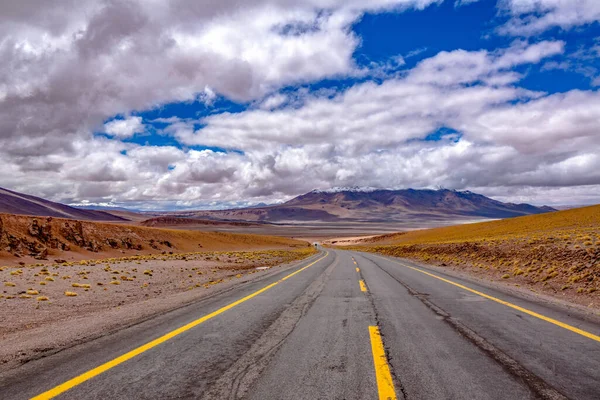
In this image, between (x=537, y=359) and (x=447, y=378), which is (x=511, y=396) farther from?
(x=537, y=359)

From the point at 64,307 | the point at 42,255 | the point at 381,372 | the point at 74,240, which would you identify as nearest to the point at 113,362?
the point at 381,372

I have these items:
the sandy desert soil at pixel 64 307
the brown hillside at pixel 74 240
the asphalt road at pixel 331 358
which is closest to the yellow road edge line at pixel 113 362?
the asphalt road at pixel 331 358

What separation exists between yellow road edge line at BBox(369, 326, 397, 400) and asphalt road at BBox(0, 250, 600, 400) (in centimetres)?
2

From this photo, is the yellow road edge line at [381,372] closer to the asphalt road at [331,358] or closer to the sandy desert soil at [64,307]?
the asphalt road at [331,358]

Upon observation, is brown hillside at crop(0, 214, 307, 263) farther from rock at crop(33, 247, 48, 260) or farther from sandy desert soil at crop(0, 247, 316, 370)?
sandy desert soil at crop(0, 247, 316, 370)

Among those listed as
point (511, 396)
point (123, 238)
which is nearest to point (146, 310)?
point (511, 396)

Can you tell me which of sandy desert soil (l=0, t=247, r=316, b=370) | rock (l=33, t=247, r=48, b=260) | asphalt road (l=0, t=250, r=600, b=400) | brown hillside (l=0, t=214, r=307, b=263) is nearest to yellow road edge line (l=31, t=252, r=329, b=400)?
asphalt road (l=0, t=250, r=600, b=400)

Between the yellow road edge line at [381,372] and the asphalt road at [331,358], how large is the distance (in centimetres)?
2

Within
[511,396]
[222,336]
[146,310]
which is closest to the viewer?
[511,396]

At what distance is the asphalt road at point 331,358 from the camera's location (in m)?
4.20

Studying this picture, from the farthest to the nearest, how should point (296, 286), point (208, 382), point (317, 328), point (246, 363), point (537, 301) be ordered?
point (296, 286) → point (537, 301) → point (317, 328) → point (246, 363) → point (208, 382)

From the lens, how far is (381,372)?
4691 millimetres

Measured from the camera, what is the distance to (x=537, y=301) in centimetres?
1067

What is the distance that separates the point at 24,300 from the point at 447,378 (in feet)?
42.0
